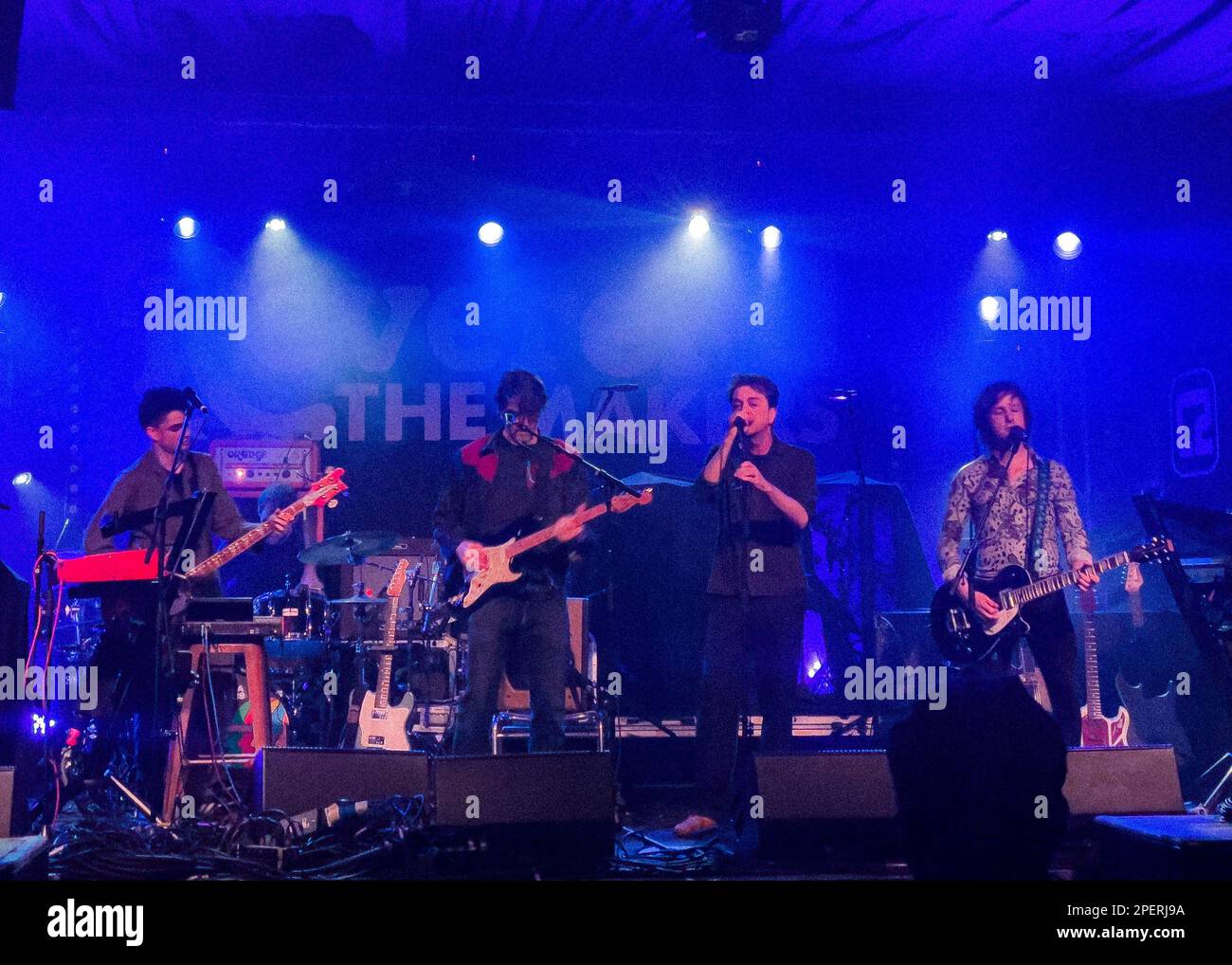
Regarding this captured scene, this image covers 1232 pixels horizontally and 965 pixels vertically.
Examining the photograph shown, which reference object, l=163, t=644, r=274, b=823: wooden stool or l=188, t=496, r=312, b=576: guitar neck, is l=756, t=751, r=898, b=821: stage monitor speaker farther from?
l=188, t=496, r=312, b=576: guitar neck

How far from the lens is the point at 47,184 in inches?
298

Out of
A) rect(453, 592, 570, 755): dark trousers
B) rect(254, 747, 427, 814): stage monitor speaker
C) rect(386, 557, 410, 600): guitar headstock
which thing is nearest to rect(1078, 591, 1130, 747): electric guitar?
rect(453, 592, 570, 755): dark trousers

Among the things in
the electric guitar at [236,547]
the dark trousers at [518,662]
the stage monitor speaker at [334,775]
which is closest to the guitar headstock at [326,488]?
the electric guitar at [236,547]

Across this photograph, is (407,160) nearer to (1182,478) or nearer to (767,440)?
(767,440)

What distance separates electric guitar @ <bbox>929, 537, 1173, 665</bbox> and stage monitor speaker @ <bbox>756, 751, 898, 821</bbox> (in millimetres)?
1350

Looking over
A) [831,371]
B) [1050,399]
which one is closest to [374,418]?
[831,371]

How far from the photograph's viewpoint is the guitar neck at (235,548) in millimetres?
5934

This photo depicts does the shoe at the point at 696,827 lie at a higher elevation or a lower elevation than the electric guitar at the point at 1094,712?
lower

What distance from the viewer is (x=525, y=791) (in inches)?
193

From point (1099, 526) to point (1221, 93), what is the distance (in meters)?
3.47

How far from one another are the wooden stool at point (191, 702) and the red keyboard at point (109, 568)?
44 cm

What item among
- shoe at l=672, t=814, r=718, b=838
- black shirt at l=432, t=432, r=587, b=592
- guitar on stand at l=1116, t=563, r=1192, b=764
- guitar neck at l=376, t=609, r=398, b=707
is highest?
black shirt at l=432, t=432, r=587, b=592

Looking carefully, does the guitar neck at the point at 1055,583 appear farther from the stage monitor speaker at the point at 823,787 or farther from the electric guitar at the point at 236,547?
the electric guitar at the point at 236,547

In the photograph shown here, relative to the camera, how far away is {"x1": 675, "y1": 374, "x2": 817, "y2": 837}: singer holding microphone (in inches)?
221
